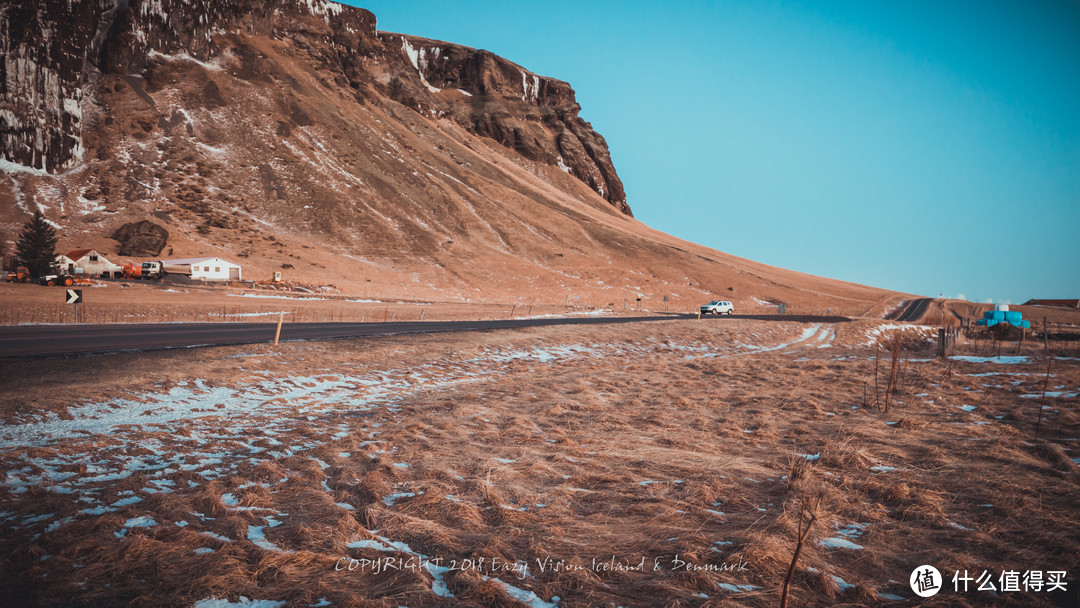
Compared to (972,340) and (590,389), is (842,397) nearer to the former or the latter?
(590,389)

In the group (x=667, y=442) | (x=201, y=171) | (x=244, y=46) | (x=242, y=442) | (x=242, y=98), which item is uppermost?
(x=244, y=46)

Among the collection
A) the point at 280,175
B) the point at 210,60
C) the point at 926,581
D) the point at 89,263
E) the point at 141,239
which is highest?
the point at 210,60

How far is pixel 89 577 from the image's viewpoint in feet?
12.9

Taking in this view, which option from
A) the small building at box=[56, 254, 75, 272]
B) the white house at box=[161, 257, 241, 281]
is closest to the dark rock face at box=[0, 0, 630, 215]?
the small building at box=[56, 254, 75, 272]

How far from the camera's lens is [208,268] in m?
60.9

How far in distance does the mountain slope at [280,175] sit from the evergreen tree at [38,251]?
1737cm

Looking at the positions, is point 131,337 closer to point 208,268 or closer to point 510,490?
point 510,490

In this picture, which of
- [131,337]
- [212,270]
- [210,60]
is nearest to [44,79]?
[210,60]

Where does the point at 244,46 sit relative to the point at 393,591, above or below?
above

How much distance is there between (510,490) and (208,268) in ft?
220

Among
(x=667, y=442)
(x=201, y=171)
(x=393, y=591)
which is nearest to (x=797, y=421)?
(x=667, y=442)

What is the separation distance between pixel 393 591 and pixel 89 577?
229 centimetres

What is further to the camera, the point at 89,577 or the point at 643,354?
the point at 643,354

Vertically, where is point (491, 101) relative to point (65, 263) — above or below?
above
